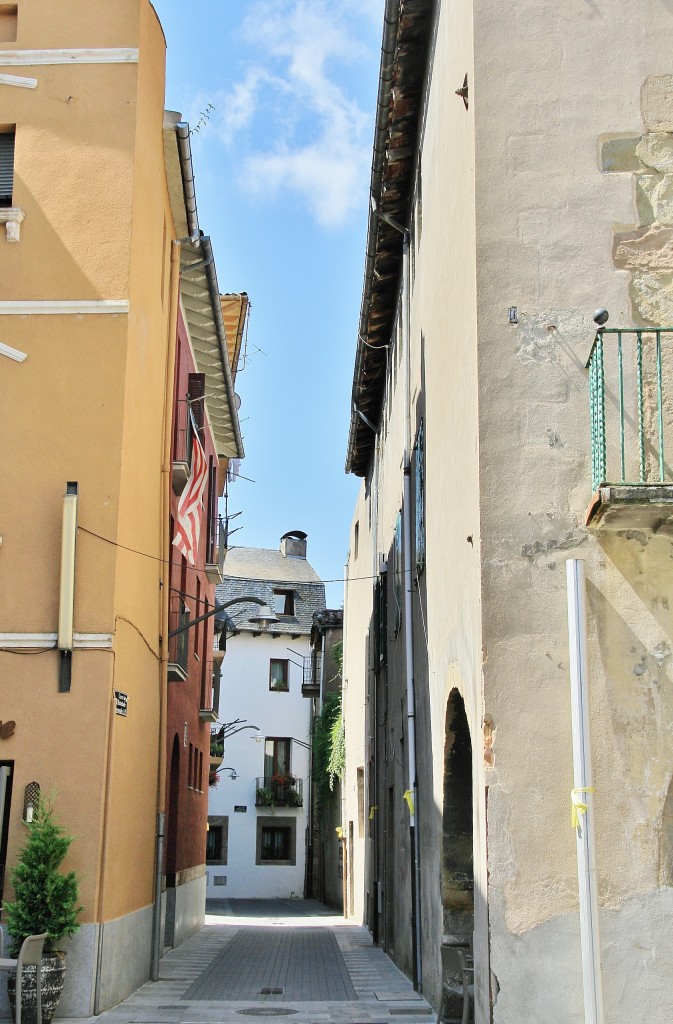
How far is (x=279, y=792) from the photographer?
140ft

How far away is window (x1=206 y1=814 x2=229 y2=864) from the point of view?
1676 inches

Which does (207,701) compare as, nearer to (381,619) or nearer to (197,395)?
(381,619)

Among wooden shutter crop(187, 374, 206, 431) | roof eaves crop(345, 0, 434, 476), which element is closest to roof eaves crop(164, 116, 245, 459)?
wooden shutter crop(187, 374, 206, 431)

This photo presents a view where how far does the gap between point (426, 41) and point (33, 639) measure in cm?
703

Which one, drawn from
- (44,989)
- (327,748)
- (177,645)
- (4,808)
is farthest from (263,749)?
(44,989)

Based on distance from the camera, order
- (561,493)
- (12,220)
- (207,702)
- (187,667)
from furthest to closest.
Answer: (207,702) < (187,667) < (12,220) < (561,493)

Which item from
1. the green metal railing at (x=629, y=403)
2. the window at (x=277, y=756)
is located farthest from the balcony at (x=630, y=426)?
the window at (x=277, y=756)

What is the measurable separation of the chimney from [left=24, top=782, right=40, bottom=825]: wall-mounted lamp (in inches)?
1612

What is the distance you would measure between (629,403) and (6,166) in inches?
330

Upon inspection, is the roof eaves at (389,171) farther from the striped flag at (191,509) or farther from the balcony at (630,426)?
the balcony at (630,426)

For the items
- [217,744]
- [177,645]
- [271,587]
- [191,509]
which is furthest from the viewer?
[271,587]

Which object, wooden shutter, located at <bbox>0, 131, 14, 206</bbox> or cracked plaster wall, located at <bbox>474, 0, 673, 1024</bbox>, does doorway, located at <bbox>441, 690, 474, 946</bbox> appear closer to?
cracked plaster wall, located at <bbox>474, 0, 673, 1024</bbox>

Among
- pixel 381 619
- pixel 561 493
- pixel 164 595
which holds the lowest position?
pixel 561 493

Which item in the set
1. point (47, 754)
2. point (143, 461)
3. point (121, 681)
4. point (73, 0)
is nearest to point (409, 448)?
point (143, 461)
